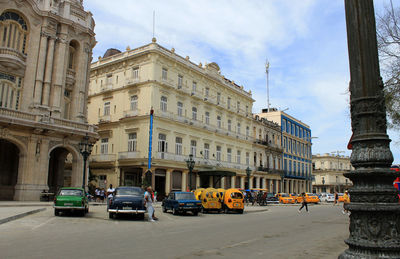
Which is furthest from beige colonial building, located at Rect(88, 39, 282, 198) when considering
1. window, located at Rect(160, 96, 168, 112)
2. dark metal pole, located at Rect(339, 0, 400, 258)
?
dark metal pole, located at Rect(339, 0, 400, 258)

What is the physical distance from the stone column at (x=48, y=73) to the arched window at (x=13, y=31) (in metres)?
1.87

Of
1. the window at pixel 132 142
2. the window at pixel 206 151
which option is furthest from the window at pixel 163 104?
the window at pixel 206 151

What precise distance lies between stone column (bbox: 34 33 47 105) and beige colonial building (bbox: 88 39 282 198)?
1086cm

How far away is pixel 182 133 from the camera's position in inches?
1534

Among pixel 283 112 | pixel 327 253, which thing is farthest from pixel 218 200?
pixel 283 112

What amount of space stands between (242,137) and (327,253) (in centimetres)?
4178

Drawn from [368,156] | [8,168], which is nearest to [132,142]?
[8,168]

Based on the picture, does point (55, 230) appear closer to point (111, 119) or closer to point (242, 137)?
point (111, 119)

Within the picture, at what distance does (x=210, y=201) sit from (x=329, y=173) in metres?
83.4

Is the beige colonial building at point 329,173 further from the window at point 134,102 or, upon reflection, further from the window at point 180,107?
the window at point 134,102

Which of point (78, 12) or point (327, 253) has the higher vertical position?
point (78, 12)

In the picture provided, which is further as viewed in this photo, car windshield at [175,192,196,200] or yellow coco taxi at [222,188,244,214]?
yellow coco taxi at [222,188,244,214]

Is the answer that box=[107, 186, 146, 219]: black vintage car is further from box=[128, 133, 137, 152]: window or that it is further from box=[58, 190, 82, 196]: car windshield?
box=[128, 133, 137, 152]: window

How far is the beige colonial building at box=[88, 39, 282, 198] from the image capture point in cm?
3603
